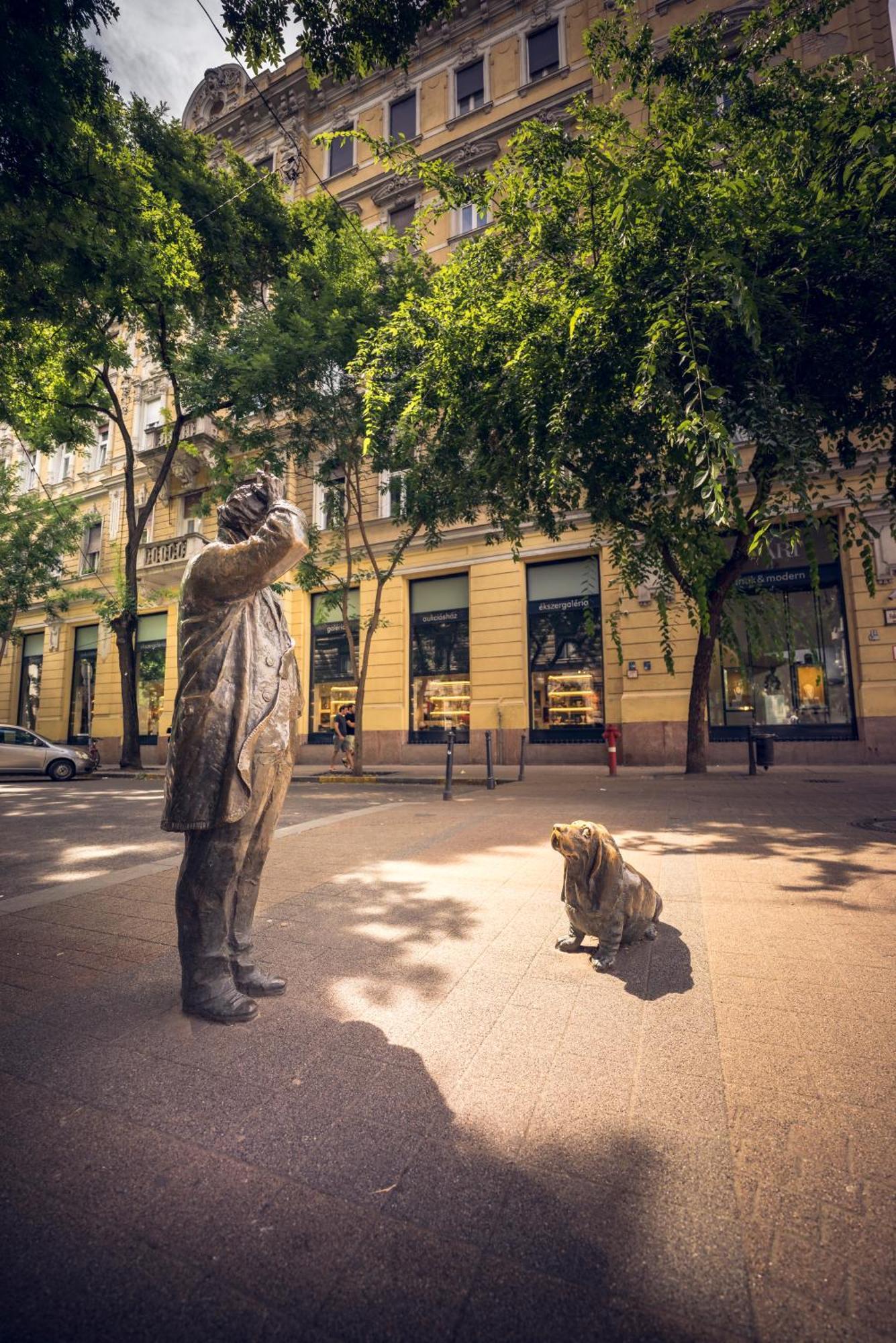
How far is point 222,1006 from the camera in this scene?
95.4 inches

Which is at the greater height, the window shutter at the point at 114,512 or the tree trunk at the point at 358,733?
the window shutter at the point at 114,512

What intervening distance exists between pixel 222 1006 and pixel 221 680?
1292 mm

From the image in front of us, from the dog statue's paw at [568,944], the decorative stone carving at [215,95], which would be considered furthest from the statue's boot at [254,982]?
the decorative stone carving at [215,95]

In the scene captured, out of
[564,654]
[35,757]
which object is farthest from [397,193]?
[35,757]

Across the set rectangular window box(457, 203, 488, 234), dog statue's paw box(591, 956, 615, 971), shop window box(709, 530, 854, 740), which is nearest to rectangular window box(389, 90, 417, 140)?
rectangular window box(457, 203, 488, 234)

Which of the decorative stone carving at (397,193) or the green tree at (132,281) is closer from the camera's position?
the green tree at (132,281)

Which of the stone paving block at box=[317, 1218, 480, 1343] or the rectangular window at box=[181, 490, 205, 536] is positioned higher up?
the rectangular window at box=[181, 490, 205, 536]

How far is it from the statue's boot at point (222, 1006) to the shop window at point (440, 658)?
50.4 ft

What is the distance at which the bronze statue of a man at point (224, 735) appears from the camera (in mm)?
2332

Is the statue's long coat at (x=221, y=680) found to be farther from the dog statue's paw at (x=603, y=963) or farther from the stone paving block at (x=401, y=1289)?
the dog statue's paw at (x=603, y=963)

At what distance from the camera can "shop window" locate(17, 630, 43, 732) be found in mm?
27344

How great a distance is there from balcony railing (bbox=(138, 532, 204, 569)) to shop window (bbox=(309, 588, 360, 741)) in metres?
4.90

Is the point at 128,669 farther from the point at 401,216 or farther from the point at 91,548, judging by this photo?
the point at 401,216

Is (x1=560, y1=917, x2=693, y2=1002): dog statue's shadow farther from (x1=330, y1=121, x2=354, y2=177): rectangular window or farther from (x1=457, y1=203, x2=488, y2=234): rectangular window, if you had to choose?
(x1=330, y1=121, x2=354, y2=177): rectangular window
